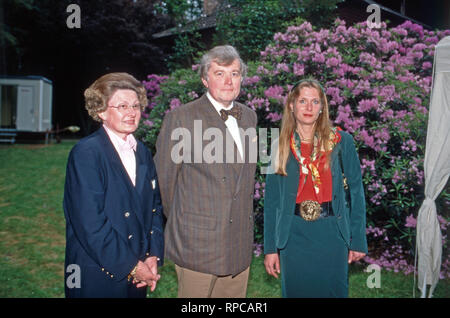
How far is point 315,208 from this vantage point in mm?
2619

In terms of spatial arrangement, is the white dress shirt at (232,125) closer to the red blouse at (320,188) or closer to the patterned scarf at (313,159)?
the patterned scarf at (313,159)

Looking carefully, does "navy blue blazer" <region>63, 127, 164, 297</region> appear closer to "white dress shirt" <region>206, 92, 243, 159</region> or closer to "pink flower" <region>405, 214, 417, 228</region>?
"white dress shirt" <region>206, 92, 243, 159</region>

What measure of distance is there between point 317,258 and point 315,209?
36 cm

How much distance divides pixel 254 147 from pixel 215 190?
1.47 ft

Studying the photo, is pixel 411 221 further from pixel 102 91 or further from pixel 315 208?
pixel 102 91

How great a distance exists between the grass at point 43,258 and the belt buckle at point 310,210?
2000 millimetres

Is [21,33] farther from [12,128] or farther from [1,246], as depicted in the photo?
[1,246]

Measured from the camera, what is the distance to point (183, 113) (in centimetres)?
263

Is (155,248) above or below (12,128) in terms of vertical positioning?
below

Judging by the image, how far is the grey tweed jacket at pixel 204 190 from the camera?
8.32ft

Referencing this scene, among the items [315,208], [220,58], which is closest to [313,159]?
[315,208]

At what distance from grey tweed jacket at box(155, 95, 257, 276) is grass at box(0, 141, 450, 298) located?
6.28 feet

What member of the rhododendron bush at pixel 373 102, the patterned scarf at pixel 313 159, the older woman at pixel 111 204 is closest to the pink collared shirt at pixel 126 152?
the older woman at pixel 111 204
